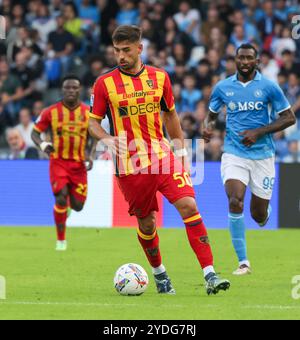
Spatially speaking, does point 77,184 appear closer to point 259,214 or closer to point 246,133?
point 259,214

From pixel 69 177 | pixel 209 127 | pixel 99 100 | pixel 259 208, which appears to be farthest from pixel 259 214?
pixel 69 177

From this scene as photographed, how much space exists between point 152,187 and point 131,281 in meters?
0.89

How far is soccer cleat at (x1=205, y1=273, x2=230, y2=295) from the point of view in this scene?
904 centimetres

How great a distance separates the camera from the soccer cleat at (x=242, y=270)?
451 inches

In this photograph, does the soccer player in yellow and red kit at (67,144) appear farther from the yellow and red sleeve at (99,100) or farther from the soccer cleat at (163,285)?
the yellow and red sleeve at (99,100)

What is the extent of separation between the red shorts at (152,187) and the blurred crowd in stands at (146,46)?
9860mm

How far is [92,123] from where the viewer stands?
9.48 metres

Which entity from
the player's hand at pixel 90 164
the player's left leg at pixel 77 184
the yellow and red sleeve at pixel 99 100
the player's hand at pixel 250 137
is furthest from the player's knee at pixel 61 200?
the yellow and red sleeve at pixel 99 100

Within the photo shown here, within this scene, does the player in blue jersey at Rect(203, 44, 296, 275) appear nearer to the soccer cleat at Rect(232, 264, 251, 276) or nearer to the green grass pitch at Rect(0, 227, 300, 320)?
the soccer cleat at Rect(232, 264, 251, 276)

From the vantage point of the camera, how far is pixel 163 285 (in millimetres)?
9719

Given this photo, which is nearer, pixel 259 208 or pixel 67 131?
pixel 259 208

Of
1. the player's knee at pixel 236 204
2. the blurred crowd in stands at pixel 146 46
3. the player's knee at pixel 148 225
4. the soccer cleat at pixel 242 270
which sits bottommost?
the soccer cleat at pixel 242 270
